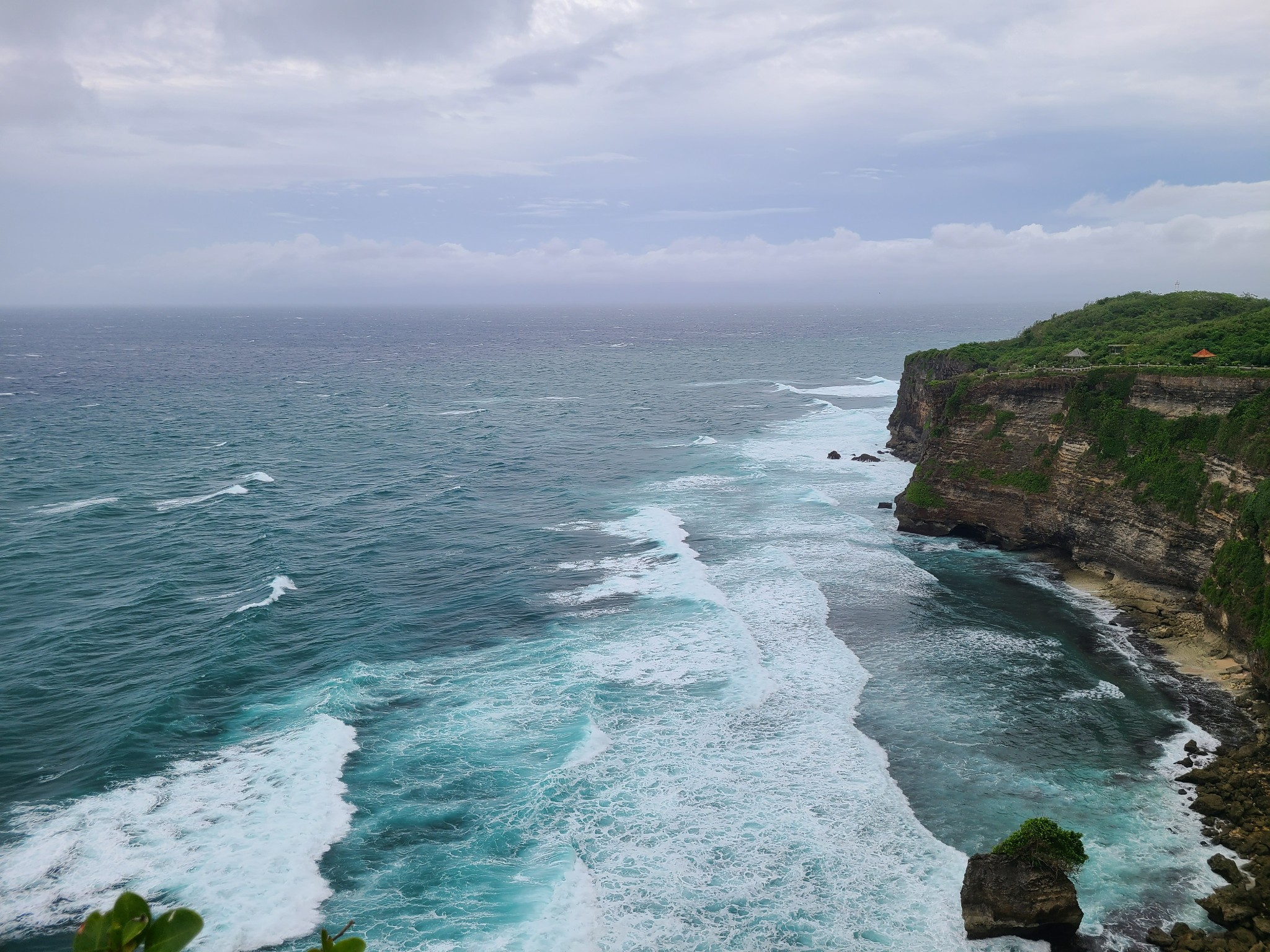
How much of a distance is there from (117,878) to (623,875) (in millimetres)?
14409

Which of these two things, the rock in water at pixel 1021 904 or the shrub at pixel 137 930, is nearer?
the shrub at pixel 137 930

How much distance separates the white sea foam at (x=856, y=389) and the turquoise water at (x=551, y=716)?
53897 millimetres

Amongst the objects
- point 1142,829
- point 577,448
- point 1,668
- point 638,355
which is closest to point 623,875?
point 1142,829

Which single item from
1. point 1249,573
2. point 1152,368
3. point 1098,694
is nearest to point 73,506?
point 1098,694

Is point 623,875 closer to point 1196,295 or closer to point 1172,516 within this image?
point 1172,516

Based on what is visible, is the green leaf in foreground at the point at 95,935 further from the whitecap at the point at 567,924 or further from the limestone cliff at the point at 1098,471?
the limestone cliff at the point at 1098,471

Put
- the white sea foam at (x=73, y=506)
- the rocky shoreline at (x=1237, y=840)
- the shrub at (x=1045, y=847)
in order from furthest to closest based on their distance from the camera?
the white sea foam at (x=73, y=506) < the shrub at (x=1045, y=847) < the rocky shoreline at (x=1237, y=840)

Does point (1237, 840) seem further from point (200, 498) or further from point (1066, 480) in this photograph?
point (200, 498)

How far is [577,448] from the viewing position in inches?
3344

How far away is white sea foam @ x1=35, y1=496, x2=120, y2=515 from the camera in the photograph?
190 ft

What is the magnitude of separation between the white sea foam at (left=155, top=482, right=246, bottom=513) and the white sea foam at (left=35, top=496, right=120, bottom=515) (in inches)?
149

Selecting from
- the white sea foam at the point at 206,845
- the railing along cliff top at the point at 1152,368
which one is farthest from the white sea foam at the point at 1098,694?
the white sea foam at the point at 206,845

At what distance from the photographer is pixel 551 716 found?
108ft

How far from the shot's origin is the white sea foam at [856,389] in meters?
121
